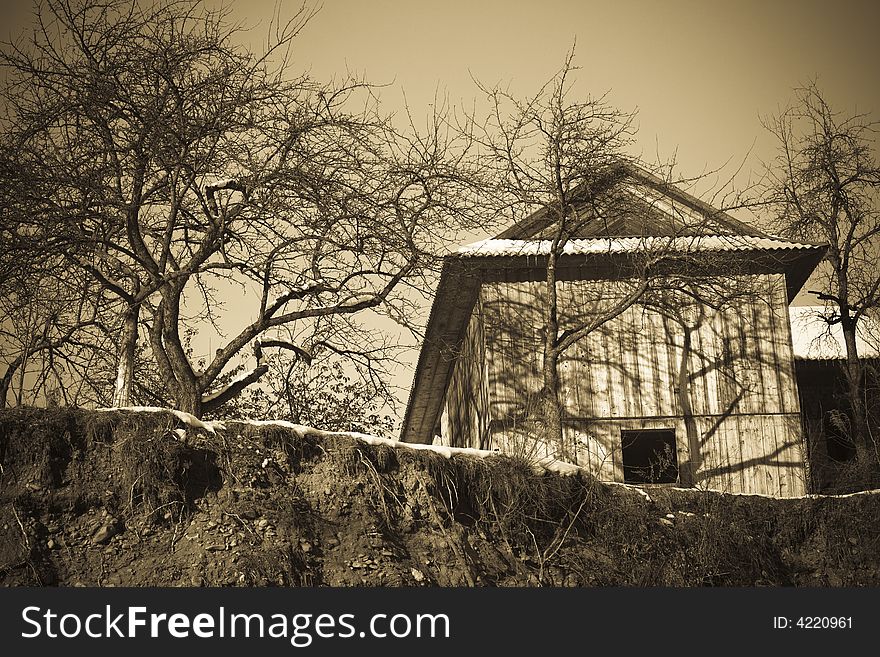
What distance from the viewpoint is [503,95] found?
18.0 m

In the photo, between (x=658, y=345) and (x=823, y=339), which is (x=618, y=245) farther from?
(x=823, y=339)

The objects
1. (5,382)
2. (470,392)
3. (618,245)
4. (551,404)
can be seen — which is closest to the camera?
(5,382)

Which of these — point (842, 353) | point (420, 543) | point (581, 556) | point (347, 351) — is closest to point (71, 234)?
point (347, 351)

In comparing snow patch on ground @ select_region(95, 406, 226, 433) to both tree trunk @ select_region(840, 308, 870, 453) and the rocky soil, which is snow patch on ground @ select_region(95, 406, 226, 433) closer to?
the rocky soil

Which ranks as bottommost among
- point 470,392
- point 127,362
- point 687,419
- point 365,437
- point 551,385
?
point 365,437

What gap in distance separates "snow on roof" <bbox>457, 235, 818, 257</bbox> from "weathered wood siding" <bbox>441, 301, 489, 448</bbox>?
120 centimetres

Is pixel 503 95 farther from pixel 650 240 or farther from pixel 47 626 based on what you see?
pixel 47 626

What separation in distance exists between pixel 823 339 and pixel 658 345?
660 cm

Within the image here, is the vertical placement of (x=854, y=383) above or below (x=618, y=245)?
below

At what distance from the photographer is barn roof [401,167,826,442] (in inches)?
722

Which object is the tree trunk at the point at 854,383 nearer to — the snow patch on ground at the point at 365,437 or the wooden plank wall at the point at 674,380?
the wooden plank wall at the point at 674,380

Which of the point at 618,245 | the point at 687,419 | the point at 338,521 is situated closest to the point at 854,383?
the point at 687,419

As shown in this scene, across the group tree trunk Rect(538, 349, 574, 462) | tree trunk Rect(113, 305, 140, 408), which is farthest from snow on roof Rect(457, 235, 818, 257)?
tree trunk Rect(113, 305, 140, 408)

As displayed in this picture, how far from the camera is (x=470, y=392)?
21.0 meters
